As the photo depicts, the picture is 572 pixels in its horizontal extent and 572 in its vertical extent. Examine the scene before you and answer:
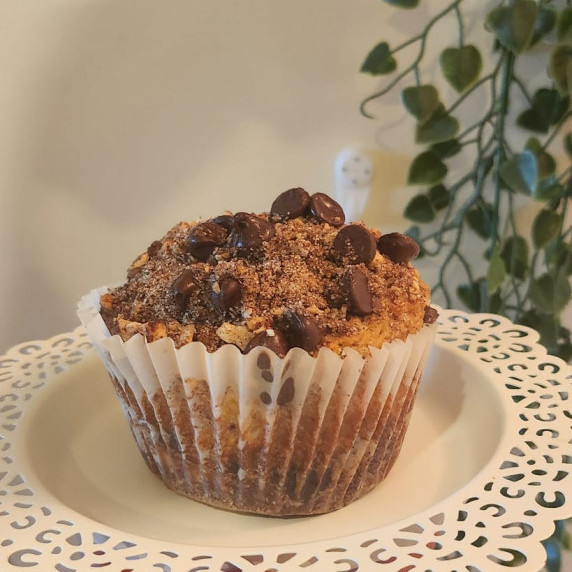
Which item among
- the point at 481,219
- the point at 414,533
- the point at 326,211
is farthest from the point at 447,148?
the point at 414,533

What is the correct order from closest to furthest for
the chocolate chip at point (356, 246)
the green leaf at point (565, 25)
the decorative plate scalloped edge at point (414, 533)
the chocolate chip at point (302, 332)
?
the decorative plate scalloped edge at point (414, 533), the chocolate chip at point (302, 332), the chocolate chip at point (356, 246), the green leaf at point (565, 25)

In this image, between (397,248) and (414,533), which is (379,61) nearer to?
(397,248)

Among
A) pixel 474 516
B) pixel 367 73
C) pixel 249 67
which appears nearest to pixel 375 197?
pixel 367 73

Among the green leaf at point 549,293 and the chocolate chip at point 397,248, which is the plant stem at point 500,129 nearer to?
the green leaf at point 549,293

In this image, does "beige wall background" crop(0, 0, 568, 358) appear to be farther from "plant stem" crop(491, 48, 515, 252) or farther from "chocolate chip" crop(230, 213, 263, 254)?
"chocolate chip" crop(230, 213, 263, 254)

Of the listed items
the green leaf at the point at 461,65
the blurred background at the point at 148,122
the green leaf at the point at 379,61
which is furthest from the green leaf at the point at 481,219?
the green leaf at the point at 379,61

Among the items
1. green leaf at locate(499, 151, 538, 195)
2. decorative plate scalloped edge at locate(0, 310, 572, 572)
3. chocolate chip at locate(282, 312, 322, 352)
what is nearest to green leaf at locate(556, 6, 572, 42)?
green leaf at locate(499, 151, 538, 195)

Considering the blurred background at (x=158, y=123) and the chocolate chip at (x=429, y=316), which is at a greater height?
the blurred background at (x=158, y=123)
